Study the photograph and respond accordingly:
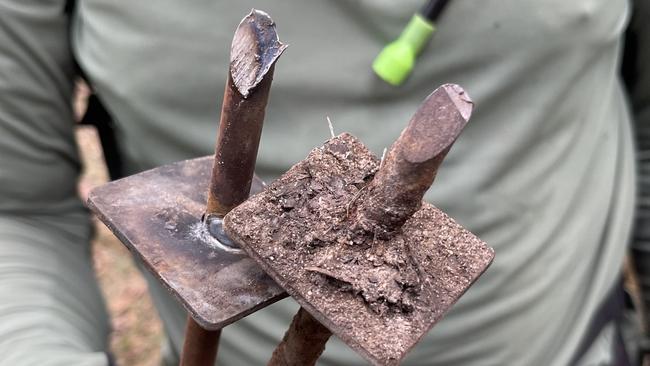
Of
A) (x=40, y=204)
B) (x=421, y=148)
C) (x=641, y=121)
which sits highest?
(x=421, y=148)

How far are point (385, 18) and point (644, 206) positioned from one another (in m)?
0.87

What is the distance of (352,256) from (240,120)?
154mm

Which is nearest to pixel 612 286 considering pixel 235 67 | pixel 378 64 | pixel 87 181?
pixel 378 64

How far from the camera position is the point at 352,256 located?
1.67 feet

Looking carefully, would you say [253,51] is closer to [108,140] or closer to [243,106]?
[243,106]

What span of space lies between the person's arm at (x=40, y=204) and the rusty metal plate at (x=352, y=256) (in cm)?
50

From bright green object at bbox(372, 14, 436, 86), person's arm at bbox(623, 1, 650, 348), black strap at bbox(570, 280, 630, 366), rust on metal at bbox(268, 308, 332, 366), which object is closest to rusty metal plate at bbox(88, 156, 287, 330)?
rust on metal at bbox(268, 308, 332, 366)

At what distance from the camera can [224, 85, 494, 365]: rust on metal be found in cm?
46

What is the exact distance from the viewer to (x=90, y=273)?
1174 millimetres

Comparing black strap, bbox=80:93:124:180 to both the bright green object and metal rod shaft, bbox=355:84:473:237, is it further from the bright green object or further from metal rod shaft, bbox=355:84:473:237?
metal rod shaft, bbox=355:84:473:237

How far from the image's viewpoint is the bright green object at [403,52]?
2.94 ft

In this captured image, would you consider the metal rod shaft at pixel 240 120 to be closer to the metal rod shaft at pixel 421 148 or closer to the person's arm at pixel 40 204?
the metal rod shaft at pixel 421 148

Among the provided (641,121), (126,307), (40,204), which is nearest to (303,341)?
(40,204)

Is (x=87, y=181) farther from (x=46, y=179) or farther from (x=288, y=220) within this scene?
(x=288, y=220)
